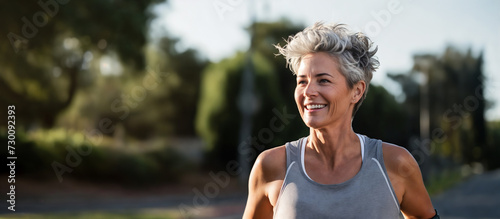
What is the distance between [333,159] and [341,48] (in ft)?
1.49

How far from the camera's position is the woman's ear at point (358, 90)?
7.45 feet

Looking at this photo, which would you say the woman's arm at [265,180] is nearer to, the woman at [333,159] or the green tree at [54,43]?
the woman at [333,159]

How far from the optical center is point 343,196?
2137 mm

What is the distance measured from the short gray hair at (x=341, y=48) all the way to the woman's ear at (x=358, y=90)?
0.06 ft

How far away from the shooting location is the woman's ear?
2.27m

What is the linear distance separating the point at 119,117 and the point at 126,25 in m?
9.14

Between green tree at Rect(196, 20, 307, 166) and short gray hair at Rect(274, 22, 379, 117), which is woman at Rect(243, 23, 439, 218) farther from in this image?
green tree at Rect(196, 20, 307, 166)

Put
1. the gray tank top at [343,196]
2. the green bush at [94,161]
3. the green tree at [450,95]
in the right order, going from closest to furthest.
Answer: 1. the gray tank top at [343,196]
2. the green bush at [94,161]
3. the green tree at [450,95]

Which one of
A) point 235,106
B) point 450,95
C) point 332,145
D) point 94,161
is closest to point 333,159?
point 332,145

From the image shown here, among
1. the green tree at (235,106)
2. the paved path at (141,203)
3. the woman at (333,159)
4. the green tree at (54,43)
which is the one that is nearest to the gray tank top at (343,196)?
the woman at (333,159)

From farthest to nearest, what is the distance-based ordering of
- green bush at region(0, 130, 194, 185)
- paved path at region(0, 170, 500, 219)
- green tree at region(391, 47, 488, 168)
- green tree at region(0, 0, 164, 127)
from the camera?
green tree at region(391, 47, 488, 168)
green tree at region(0, 0, 164, 127)
green bush at region(0, 130, 194, 185)
paved path at region(0, 170, 500, 219)

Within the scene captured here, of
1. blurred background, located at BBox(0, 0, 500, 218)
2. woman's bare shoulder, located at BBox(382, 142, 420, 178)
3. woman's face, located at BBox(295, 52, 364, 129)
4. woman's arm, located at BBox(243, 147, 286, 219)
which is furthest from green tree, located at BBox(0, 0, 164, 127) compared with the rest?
woman's bare shoulder, located at BBox(382, 142, 420, 178)

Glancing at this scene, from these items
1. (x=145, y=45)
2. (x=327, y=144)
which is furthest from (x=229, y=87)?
(x=327, y=144)

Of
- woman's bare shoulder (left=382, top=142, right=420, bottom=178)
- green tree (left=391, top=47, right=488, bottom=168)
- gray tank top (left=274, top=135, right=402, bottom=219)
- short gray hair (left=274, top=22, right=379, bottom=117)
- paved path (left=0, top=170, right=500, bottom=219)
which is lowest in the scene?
gray tank top (left=274, top=135, right=402, bottom=219)
